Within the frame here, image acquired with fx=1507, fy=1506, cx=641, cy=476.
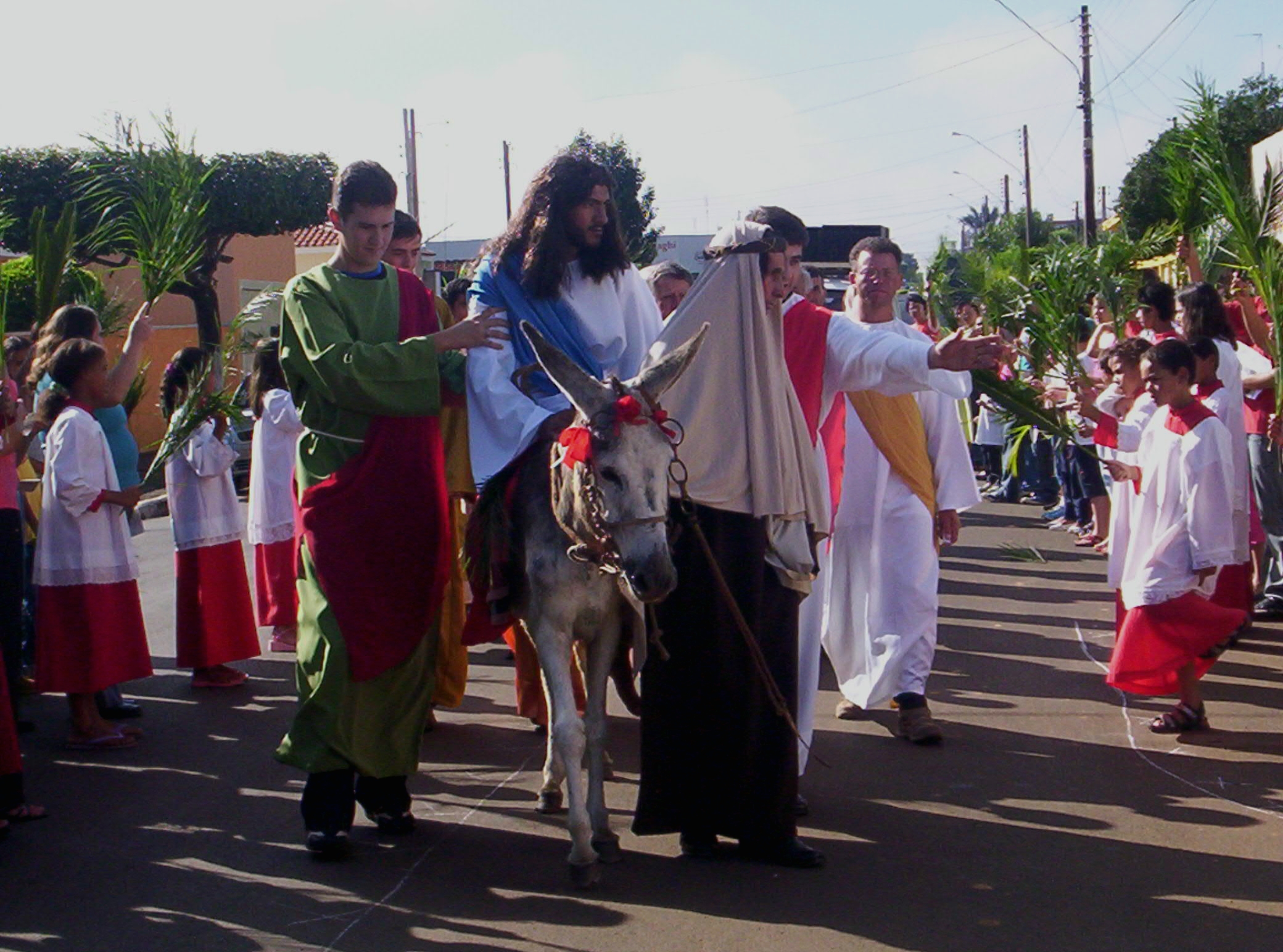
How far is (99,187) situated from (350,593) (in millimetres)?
2854

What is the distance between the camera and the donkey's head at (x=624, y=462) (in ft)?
15.5

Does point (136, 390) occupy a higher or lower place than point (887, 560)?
higher

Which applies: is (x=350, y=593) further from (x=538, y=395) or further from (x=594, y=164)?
(x=594, y=164)

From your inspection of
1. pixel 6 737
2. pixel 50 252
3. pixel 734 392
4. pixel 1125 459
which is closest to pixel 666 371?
pixel 734 392

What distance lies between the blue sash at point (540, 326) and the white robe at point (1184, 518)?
3.07 meters

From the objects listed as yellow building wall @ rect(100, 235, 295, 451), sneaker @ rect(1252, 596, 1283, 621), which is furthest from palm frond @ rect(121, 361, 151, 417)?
yellow building wall @ rect(100, 235, 295, 451)

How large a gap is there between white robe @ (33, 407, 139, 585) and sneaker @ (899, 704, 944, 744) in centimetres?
401

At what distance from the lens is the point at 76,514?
7.57m

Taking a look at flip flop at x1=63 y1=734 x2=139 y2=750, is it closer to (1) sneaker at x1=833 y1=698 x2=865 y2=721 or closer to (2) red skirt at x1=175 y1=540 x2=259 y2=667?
(2) red skirt at x1=175 y1=540 x2=259 y2=667

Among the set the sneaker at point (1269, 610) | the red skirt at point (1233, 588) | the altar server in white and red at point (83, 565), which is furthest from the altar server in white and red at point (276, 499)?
the sneaker at point (1269, 610)

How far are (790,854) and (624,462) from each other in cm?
157

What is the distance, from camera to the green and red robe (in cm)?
552

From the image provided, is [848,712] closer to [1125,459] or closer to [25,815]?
[25,815]

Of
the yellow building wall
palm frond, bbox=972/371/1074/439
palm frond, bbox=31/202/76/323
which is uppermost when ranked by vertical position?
the yellow building wall
